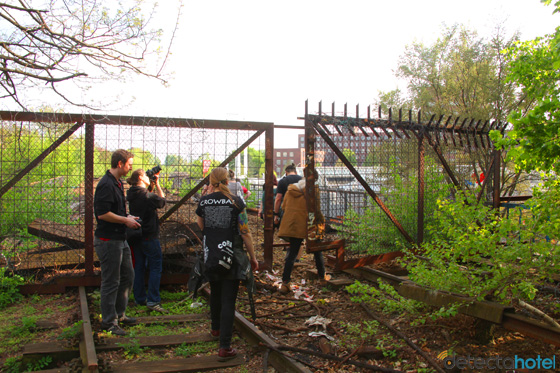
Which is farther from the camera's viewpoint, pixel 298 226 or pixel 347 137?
pixel 347 137

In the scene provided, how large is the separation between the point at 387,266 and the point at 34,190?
22.4 feet

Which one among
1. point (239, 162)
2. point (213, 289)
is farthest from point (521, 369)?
point (239, 162)

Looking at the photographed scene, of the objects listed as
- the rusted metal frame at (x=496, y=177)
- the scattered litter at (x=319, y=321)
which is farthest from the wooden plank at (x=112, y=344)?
the rusted metal frame at (x=496, y=177)

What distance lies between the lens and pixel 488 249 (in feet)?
15.4

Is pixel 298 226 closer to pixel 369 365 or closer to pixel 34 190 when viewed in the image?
pixel 369 365

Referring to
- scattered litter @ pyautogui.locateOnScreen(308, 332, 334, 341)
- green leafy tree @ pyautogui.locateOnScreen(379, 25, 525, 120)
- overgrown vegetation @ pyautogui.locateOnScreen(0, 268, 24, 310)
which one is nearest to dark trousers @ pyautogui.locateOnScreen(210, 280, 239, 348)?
scattered litter @ pyautogui.locateOnScreen(308, 332, 334, 341)

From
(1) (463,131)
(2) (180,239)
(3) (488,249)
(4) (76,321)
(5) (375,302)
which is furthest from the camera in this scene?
(1) (463,131)

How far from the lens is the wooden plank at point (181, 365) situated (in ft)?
13.6

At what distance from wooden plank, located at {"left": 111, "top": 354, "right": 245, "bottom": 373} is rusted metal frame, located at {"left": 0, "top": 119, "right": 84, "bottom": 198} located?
12.5ft

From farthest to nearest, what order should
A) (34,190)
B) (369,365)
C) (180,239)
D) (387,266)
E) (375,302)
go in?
(387,266) < (180,239) < (34,190) < (375,302) < (369,365)

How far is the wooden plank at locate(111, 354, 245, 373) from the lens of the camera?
163 inches

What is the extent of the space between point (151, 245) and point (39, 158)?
2.35 metres

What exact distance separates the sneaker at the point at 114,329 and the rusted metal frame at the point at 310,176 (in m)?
3.36

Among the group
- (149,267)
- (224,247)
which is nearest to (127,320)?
(149,267)
